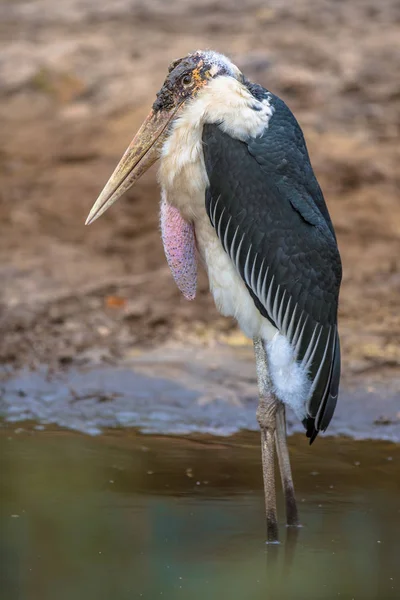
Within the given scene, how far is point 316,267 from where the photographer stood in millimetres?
4738

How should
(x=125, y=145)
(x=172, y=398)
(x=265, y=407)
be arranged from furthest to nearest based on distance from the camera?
(x=125, y=145) → (x=172, y=398) → (x=265, y=407)

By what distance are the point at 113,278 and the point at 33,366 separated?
1452 millimetres

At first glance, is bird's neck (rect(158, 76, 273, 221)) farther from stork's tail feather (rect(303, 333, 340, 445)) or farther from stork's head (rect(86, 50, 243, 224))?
stork's tail feather (rect(303, 333, 340, 445))

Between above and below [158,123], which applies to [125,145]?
above

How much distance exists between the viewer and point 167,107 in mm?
4895

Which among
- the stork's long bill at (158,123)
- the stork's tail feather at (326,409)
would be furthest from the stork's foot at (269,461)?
the stork's long bill at (158,123)

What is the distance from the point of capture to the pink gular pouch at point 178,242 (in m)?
4.89

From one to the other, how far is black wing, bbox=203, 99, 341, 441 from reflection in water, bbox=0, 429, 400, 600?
47cm

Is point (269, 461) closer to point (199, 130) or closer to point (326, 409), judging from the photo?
point (326, 409)

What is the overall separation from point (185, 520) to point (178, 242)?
1128mm

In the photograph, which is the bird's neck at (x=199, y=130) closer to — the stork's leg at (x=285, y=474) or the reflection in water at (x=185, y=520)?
the stork's leg at (x=285, y=474)

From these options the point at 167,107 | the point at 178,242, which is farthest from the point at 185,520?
the point at 167,107

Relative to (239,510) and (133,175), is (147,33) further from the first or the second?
(239,510)

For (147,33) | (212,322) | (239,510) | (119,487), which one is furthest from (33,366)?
(147,33)
